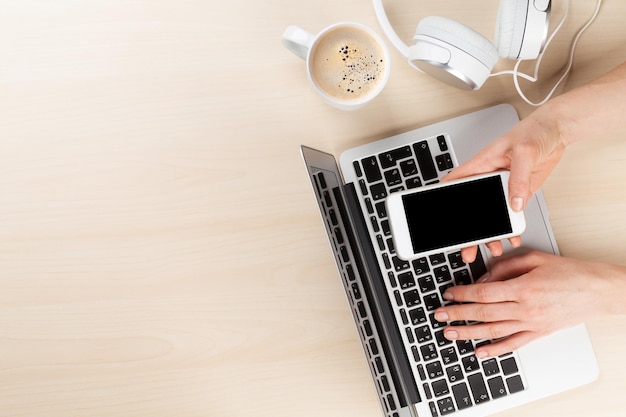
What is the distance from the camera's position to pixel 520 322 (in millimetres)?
781

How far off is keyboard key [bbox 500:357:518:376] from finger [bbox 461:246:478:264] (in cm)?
16

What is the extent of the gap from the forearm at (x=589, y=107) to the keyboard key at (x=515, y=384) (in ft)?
1.16

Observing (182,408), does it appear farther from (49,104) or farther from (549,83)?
(549,83)

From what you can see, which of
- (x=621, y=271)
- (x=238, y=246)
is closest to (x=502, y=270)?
(x=621, y=271)

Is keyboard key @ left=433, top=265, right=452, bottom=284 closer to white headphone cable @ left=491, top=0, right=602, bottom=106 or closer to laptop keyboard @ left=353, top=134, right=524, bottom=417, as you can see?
laptop keyboard @ left=353, top=134, right=524, bottom=417

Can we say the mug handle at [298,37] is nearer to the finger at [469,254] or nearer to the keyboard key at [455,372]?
the finger at [469,254]

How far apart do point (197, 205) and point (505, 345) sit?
0.50 m

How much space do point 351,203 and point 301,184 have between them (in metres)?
0.11

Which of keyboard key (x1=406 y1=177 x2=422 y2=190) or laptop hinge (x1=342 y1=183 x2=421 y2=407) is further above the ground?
keyboard key (x1=406 y1=177 x2=422 y2=190)

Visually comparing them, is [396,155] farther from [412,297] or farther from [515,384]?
[515,384]

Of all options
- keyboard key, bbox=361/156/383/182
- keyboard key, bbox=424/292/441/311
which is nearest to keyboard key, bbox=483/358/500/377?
keyboard key, bbox=424/292/441/311

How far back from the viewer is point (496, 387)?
77cm

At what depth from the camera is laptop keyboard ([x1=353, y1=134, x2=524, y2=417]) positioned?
2.54 ft

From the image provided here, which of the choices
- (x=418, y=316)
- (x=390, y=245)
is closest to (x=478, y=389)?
(x=418, y=316)
